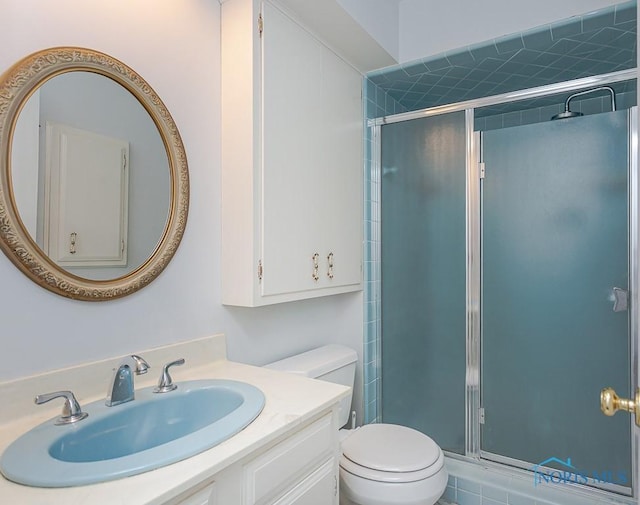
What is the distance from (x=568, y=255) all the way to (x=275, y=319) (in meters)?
1.30

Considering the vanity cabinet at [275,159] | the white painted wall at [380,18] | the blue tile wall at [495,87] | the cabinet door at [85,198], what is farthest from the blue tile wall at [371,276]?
the cabinet door at [85,198]

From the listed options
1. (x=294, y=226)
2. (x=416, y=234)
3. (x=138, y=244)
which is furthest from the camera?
(x=416, y=234)

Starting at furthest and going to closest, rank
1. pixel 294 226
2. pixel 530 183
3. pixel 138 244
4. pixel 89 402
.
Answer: pixel 530 183, pixel 294 226, pixel 138 244, pixel 89 402

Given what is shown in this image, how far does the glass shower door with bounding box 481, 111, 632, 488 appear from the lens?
171cm

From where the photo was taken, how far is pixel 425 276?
2.10 metres

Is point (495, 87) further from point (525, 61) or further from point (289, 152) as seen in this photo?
point (289, 152)

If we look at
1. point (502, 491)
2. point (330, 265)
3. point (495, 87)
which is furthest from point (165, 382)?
point (495, 87)

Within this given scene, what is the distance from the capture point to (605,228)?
1.73 meters

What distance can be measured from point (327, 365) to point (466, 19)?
66.5 inches

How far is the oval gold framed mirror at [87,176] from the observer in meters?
0.99

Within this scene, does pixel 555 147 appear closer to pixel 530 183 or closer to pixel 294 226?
pixel 530 183

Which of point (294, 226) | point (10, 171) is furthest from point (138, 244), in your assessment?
point (294, 226)

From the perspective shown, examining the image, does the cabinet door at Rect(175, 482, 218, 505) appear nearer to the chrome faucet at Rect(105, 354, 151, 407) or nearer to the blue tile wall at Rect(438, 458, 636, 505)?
the chrome faucet at Rect(105, 354, 151, 407)

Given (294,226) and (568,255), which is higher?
(294,226)
